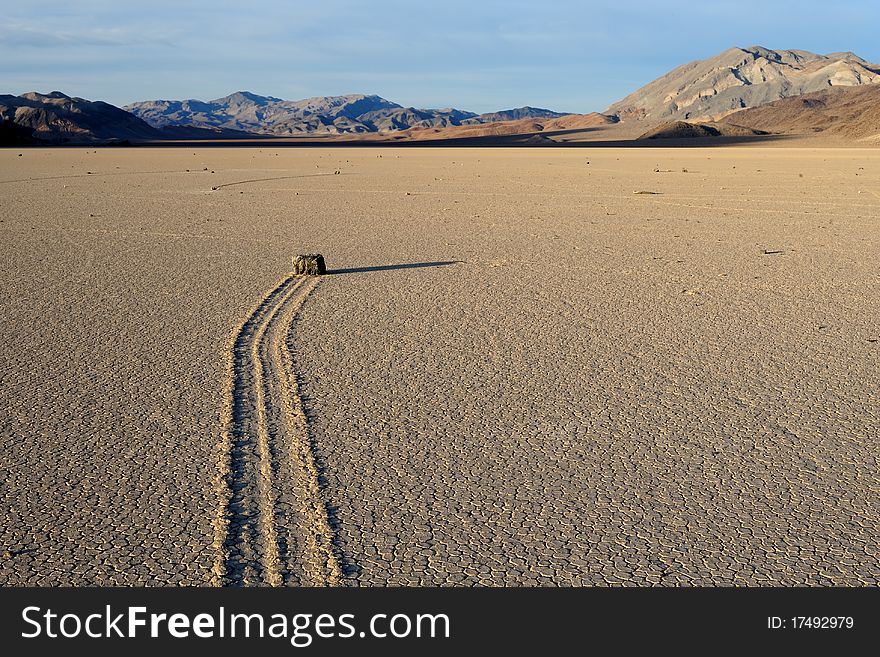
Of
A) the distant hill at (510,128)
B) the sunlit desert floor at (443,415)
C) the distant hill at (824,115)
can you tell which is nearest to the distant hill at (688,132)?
the distant hill at (824,115)

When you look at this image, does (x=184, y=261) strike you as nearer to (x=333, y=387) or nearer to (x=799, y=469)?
(x=333, y=387)

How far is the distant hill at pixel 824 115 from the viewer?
82988 millimetres

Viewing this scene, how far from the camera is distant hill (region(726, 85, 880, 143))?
272 feet

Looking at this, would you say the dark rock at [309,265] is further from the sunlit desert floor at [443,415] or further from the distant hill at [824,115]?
the distant hill at [824,115]

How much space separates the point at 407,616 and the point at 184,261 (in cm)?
834

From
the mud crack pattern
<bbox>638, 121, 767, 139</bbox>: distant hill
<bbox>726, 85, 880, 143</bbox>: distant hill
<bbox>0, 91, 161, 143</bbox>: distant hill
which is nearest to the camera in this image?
the mud crack pattern

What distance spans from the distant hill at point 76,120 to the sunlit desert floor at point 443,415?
12655 centimetres

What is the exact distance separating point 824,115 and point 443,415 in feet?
383

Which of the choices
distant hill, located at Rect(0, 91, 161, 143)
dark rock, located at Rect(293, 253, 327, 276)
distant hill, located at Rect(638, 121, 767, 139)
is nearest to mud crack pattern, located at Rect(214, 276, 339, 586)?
dark rock, located at Rect(293, 253, 327, 276)

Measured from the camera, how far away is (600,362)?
6422 mm

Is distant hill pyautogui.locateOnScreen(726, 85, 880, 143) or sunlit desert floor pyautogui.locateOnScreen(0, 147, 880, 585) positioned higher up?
distant hill pyautogui.locateOnScreen(726, 85, 880, 143)

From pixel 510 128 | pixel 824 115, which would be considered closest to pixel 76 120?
pixel 510 128

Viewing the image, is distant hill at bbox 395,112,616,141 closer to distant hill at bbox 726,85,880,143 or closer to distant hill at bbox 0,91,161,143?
distant hill at bbox 726,85,880,143

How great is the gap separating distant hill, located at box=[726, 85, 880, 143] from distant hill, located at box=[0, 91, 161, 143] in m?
85.0
